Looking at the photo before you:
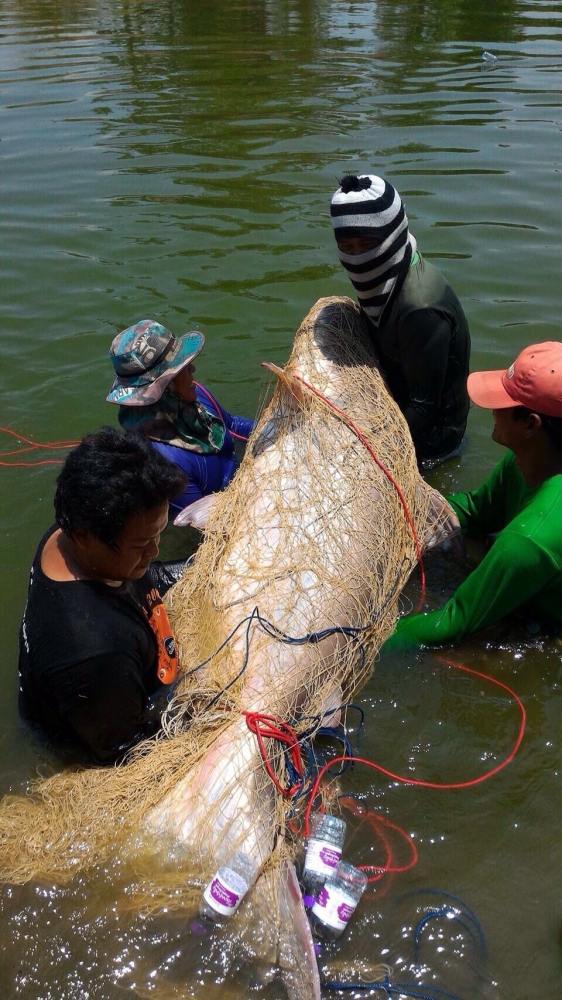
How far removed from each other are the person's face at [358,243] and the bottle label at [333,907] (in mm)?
3320

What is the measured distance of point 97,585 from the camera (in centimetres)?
307

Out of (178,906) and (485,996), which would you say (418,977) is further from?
(178,906)

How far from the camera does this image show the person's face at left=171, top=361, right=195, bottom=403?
483cm

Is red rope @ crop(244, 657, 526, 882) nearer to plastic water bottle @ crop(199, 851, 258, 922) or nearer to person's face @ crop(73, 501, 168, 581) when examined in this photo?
plastic water bottle @ crop(199, 851, 258, 922)

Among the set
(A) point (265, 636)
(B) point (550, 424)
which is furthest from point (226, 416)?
(B) point (550, 424)

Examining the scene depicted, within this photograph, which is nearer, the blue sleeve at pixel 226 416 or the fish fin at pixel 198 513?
the fish fin at pixel 198 513

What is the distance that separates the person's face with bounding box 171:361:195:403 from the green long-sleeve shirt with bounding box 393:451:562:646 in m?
1.81

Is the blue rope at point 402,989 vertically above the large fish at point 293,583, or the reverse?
the large fish at point 293,583

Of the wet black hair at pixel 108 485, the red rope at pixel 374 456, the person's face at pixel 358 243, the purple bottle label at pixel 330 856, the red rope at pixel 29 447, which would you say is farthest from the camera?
the red rope at pixel 29 447

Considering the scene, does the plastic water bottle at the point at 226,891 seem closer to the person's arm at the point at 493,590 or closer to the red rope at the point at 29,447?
the person's arm at the point at 493,590

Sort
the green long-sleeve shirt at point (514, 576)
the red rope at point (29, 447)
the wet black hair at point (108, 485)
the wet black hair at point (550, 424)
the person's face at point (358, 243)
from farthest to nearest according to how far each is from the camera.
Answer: the red rope at point (29, 447), the person's face at point (358, 243), the wet black hair at point (550, 424), the green long-sleeve shirt at point (514, 576), the wet black hair at point (108, 485)

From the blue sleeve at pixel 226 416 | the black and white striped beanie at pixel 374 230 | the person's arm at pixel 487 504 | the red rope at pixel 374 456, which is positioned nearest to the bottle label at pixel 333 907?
the red rope at pixel 374 456

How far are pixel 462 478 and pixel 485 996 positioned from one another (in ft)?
12.0

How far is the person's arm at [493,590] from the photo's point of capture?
361cm
